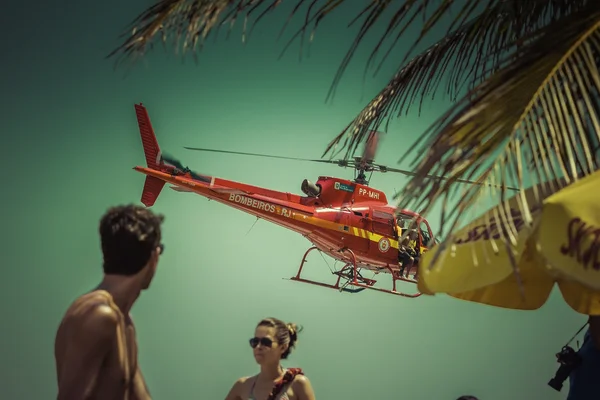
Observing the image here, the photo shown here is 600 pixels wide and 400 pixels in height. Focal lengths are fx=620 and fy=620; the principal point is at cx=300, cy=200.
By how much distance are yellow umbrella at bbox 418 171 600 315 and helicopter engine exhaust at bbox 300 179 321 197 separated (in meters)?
4.03

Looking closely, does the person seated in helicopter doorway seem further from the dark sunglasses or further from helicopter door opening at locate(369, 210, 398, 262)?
the dark sunglasses

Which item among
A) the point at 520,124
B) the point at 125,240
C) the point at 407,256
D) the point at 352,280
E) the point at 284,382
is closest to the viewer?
the point at 125,240

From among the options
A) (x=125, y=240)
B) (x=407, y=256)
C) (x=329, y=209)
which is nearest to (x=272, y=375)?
(x=125, y=240)

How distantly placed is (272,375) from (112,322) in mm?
1618

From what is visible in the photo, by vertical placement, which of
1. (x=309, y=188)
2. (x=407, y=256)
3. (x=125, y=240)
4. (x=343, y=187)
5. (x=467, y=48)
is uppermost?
(x=467, y=48)

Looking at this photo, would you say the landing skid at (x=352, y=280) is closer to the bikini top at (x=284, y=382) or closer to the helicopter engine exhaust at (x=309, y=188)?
the helicopter engine exhaust at (x=309, y=188)

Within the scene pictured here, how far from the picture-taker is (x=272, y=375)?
10.2ft

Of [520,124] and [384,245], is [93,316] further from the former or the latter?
[384,245]

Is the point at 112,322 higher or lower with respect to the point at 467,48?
lower

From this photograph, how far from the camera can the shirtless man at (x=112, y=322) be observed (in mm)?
1571

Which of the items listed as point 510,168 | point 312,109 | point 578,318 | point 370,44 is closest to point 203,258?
point 312,109

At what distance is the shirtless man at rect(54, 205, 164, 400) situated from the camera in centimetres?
157

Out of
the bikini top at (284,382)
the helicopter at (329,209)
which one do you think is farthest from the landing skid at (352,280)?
the bikini top at (284,382)

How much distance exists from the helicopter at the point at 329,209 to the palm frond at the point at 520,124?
12.3ft
